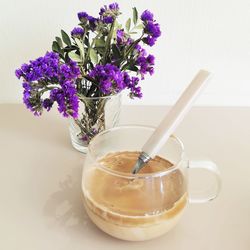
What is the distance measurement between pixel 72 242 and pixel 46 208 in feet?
0.28

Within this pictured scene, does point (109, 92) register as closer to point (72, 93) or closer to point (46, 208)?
point (72, 93)

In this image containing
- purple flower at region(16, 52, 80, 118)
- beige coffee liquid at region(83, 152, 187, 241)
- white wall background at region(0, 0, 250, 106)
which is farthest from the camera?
white wall background at region(0, 0, 250, 106)

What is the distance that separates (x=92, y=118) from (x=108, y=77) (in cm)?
11

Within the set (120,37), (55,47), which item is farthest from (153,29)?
(55,47)

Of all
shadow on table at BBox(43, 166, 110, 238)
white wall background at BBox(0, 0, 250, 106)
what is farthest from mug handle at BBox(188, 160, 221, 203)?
white wall background at BBox(0, 0, 250, 106)

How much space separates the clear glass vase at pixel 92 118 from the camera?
2.33 feet

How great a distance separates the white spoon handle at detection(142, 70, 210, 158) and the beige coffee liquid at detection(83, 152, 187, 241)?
0.05 metres

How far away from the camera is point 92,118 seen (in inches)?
28.7

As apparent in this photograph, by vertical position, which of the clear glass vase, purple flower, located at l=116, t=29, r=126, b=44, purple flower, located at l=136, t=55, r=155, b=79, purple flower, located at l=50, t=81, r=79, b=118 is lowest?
the clear glass vase

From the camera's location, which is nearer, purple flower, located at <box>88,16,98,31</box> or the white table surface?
the white table surface

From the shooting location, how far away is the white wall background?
85 centimetres

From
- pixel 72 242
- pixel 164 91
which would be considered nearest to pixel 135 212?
pixel 72 242

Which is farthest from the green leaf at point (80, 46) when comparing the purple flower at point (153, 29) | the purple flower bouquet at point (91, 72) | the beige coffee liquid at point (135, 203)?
the beige coffee liquid at point (135, 203)

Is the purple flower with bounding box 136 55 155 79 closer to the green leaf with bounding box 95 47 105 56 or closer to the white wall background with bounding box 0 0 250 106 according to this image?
the green leaf with bounding box 95 47 105 56
